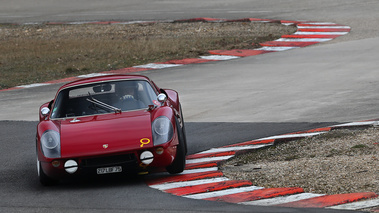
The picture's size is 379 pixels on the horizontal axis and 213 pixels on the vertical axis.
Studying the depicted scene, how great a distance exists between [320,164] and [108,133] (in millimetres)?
2431

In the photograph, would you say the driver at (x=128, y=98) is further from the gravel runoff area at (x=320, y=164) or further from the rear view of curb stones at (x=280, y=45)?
the rear view of curb stones at (x=280, y=45)

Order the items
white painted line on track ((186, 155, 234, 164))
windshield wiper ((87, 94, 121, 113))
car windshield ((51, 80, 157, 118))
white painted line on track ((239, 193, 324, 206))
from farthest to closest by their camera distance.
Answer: white painted line on track ((186, 155, 234, 164))
car windshield ((51, 80, 157, 118))
windshield wiper ((87, 94, 121, 113))
white painted line on track ((239, 193, 324, 206))

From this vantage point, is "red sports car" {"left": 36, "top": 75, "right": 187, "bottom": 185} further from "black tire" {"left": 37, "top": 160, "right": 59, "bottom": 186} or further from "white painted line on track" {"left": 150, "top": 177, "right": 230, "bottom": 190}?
"white painted line on track" {"left": 150, "top": 177, "right": 230, "bottom": 190}

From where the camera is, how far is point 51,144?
8.41 meters

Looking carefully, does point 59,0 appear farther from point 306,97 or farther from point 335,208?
point 335,208

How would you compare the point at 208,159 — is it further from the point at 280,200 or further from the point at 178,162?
the point at 280,200

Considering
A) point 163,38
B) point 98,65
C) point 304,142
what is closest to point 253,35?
point 163,38

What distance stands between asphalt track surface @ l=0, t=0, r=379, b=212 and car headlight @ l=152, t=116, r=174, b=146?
0.57m

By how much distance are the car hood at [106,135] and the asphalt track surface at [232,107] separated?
0.44m

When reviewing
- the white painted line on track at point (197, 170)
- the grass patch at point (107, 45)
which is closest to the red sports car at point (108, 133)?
the white painted line on track at point (197, 170)

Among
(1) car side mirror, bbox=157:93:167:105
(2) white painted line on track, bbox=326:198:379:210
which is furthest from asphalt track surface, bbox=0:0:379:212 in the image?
(1) car side mirror, bbox=157:93:167:105

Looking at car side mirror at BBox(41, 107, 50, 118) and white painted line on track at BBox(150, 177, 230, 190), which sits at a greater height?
car side mirror at BBox(41, 107, 50, 118)

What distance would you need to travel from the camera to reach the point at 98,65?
19969 millimetres

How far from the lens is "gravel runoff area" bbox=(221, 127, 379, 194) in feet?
24.5
